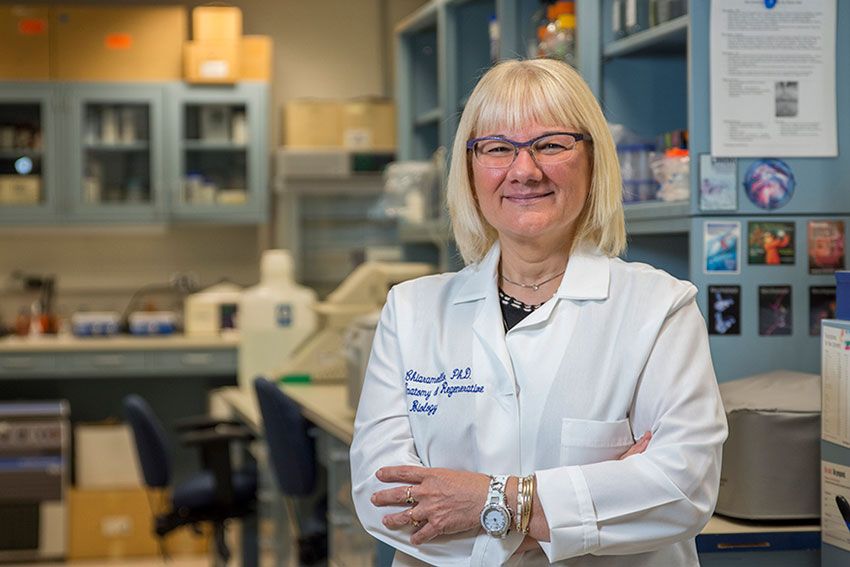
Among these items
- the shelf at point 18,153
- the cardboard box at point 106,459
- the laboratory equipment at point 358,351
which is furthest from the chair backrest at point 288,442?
the shelf at point 18,153

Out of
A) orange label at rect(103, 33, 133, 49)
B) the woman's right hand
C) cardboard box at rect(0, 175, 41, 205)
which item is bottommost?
the woman's right hand

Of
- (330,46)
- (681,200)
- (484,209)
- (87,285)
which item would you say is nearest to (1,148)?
(87,285)

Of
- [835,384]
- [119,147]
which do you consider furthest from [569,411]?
[119,147]

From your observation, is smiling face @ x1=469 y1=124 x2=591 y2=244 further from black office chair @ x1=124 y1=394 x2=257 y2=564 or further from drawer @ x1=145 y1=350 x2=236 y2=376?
drawer @ x1=145 y1=350 x2=236 y2=376

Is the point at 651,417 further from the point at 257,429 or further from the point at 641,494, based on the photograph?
the point at 257,429

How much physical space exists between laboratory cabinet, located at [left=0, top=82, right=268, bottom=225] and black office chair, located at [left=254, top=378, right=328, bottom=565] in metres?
2.59

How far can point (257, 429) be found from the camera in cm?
405

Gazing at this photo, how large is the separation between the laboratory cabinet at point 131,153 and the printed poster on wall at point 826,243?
12.7 feet

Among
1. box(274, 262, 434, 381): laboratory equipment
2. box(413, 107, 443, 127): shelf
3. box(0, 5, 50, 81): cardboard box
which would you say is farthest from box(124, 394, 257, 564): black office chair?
box(0, 5, 50, 81): cardboard box

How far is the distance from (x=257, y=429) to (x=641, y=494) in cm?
261

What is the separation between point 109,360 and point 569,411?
13.9 feet

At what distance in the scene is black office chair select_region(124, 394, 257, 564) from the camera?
382cm

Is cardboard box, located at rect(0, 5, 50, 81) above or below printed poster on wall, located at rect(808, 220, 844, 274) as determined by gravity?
above

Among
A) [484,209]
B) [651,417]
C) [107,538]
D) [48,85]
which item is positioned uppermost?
[48,85]
